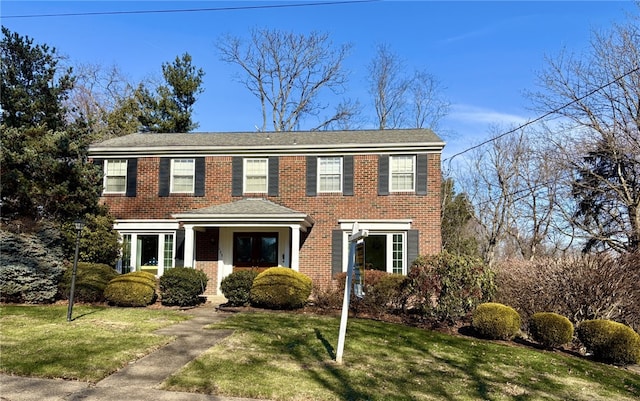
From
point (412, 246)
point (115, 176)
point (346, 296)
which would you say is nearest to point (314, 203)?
point (412, 246)

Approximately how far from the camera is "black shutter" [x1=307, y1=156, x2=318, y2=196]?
15.9 meters

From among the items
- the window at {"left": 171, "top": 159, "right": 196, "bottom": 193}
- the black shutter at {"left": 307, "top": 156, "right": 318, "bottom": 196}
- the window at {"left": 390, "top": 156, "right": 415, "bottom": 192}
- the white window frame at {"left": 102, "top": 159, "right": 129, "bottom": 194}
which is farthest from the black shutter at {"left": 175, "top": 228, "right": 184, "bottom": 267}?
the window at {"left": 390, "top": 156, "right": 415, "bottom": 192}

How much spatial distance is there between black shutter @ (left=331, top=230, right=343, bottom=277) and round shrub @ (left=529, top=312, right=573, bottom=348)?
6.53m

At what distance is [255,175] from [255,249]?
258cm

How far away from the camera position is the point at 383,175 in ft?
51.1

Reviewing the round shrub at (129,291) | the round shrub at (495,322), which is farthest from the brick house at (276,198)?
the round shrub at (495,322)

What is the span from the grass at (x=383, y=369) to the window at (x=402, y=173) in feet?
20.7

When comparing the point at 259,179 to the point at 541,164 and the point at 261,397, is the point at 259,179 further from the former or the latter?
the point at 541,164

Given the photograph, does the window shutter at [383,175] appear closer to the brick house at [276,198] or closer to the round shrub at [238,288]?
the brick house at [276,198]

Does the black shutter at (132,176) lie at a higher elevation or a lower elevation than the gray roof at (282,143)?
lower

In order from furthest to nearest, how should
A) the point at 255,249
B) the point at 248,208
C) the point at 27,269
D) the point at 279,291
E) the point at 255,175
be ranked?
the point at 255,175, the point at 255,249, the point at 248,208, the point at 27,269, the point at 279,291

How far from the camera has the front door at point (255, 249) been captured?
51.9ft

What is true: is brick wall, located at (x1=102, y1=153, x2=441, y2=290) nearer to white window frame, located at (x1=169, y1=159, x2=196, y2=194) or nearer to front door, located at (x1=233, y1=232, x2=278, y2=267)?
white window frame, located at (x1=169, y1=159, x2=196, y2=194)

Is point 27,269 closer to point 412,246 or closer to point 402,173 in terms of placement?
point 412,246
